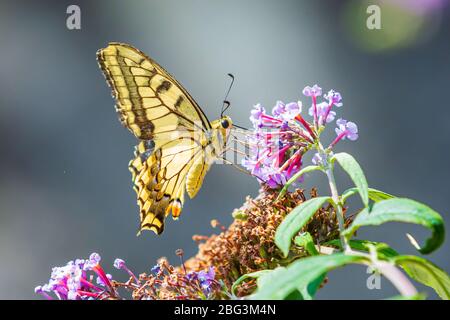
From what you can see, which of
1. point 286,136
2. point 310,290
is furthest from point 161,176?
point 310,290

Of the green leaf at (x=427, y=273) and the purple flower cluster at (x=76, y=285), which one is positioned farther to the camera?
the purple flower cluster at (x=76, y=285)

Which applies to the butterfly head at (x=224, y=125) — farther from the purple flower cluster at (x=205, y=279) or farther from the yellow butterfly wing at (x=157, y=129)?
the purple flower cluster at (x=205, y=279)

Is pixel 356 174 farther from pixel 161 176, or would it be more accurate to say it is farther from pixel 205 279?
pixel 161 176

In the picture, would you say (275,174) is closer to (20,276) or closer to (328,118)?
(328,118)

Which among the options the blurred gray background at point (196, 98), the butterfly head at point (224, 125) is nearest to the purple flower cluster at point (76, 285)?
the butterfly head at point (224, 125)

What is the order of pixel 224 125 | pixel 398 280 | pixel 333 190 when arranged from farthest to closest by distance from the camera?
pixel 224 125 < pixel 333 190 < pixel 398 280

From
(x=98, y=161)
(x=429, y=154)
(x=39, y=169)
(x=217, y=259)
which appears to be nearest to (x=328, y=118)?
(x=217, y=259)
